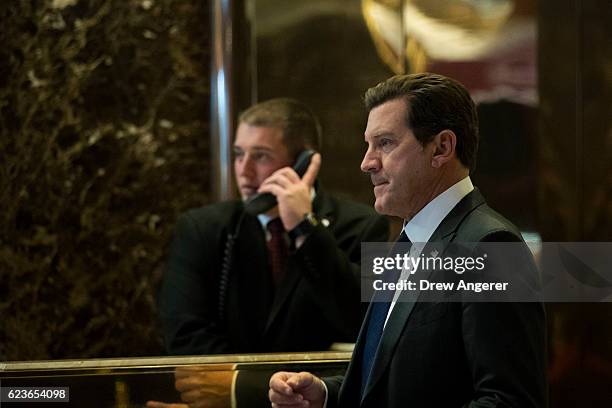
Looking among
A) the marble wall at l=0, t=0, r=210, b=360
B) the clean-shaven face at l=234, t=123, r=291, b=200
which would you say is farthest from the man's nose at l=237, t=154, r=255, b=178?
the marble wall at l=0, t=0, r=210, b=360

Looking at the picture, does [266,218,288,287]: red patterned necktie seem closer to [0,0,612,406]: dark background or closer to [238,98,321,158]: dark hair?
[238,98,321,158]: dark hair

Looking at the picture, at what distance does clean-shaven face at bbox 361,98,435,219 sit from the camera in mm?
1873

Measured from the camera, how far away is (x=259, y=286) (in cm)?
299

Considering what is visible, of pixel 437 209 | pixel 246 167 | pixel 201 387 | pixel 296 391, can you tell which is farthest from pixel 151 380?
pixel 246 167

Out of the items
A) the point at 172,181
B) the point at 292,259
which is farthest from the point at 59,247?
the point at 292,259

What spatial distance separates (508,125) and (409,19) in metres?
0.58

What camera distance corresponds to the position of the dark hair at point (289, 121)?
3.13m

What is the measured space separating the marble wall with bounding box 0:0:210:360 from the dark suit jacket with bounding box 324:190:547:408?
202cm

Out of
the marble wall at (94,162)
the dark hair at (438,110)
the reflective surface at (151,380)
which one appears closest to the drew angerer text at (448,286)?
the dark hair at (438,110)

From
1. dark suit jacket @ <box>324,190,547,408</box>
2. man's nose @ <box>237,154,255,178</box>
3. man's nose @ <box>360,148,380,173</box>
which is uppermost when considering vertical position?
man's nose @ <box>237,154,255,178</box>

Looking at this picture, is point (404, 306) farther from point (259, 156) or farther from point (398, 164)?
point (259, 156)

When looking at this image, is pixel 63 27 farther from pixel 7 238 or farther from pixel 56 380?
pixel 56 380

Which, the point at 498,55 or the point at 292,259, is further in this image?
the point at 498,55

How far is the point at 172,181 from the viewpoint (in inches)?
148
